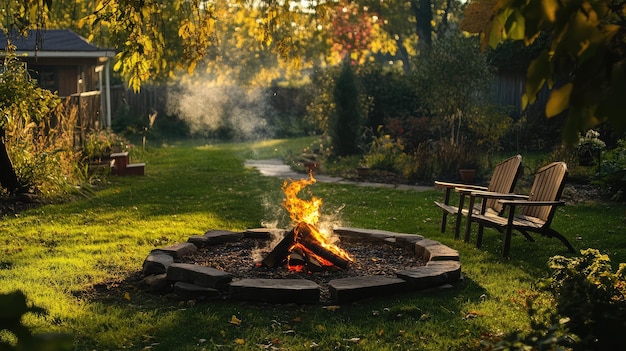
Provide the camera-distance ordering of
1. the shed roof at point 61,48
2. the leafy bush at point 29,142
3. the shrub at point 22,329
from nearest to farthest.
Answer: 1. the shrub at point 22,329
2. the leafy bush at point 29,142
3. the shed roof at point 61,48

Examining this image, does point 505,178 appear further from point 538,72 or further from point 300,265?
point 538,72

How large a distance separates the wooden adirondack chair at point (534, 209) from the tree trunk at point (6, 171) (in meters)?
6.46

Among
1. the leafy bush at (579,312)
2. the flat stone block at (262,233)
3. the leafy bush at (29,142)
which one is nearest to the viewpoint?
the leafy bush at (579,312)

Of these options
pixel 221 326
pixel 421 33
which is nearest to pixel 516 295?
pixel 221 326

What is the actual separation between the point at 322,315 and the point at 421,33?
26.6 metres

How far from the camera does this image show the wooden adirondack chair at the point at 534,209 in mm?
7672

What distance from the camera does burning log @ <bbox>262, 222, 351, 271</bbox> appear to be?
672cm

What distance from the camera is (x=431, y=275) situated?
6.34 meters

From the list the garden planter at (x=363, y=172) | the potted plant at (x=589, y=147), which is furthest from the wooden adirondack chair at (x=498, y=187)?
the garden planter at (x=363, y=172)

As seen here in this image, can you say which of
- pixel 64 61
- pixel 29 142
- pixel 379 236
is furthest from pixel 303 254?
pixel 64 61

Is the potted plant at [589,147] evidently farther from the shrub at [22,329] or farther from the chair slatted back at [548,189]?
the shrub at [22,329]

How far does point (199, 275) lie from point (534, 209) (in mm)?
4127

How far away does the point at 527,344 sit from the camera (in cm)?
327

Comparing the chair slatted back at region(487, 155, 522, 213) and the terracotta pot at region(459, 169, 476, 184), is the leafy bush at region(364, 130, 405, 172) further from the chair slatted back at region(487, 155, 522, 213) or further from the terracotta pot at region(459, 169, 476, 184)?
the chair slatted back at region(487, 155, 522, 213)
